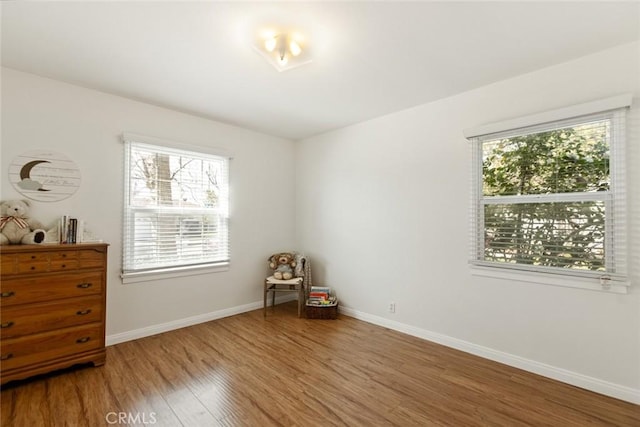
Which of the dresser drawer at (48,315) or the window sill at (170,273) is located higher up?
the window sill at (170,273)

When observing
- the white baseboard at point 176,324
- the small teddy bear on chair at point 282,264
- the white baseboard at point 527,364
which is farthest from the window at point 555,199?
the white baseboard at point 176,324

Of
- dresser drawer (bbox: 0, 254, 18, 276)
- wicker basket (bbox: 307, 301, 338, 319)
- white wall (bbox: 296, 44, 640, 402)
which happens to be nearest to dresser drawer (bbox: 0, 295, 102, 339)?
dresser drawer (bbox: 0, 254, 18, 276)

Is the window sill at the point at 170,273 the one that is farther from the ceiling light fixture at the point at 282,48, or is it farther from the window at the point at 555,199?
the window at the point at 555,199

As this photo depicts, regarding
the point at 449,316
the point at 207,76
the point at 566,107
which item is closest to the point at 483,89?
the point at 566,107

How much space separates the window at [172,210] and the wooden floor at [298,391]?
927 mm

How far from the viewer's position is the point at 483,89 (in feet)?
8.88

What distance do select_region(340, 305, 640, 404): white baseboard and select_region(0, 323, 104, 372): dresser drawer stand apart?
9.37 ft

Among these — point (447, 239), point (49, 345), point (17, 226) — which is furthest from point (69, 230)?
point (447, 239)

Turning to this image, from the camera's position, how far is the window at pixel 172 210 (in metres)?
3.05

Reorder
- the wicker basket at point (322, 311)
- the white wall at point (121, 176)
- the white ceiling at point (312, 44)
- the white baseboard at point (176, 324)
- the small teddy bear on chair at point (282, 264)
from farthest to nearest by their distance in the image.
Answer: the small teddy bear on chair at point (282, 264) → the wicker basket at point (322, 311) → the white baseboard at point (176, 324) → the white wall at point (121, 176) → the white ceiling at point (312, 44)

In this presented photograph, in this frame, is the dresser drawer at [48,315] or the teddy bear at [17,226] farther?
the teddy bear at [17,226]

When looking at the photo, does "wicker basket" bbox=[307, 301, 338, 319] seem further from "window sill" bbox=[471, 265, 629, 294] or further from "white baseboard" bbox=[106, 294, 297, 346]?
"window sill" bbox=[471, 265, 629, 294]

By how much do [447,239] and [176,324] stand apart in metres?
3.18

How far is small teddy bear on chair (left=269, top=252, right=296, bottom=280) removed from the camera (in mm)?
3931
